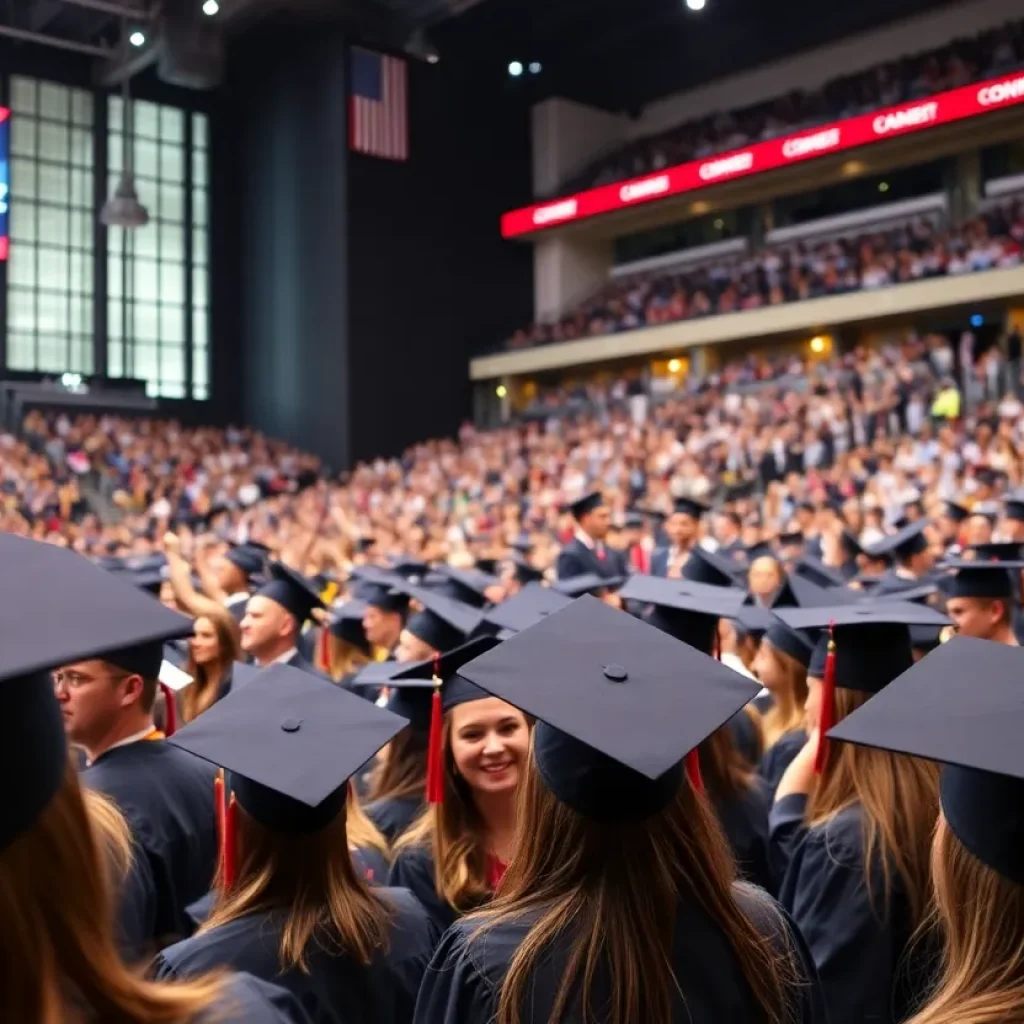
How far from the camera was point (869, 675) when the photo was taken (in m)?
3.14

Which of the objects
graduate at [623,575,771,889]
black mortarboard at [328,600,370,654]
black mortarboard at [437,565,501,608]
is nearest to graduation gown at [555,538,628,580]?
black mortarboard at [437,565,501,608]

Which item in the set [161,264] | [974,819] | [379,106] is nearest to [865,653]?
[974,819]

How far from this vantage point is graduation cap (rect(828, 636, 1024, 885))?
5.25 feet

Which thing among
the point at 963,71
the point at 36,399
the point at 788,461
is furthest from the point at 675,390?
the point at 36,399

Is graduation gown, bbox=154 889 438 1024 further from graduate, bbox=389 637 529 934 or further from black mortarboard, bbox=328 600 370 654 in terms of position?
black mortarboard, bbox=328 600 370 654

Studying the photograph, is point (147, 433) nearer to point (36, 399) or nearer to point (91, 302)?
point (36, 399)

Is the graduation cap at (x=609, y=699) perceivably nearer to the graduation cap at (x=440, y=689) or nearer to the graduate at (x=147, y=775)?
the graduation cap at (x=440, y=689)

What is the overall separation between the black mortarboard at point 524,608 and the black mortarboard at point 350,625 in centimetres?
153

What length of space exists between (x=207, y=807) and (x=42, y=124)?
25.3 m

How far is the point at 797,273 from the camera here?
22.1 meters

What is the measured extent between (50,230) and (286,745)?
25.5m

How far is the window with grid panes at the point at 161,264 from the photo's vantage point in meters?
26.0

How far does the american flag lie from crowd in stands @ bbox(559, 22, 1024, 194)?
423 cm

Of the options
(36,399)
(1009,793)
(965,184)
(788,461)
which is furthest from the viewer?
(36,399)
